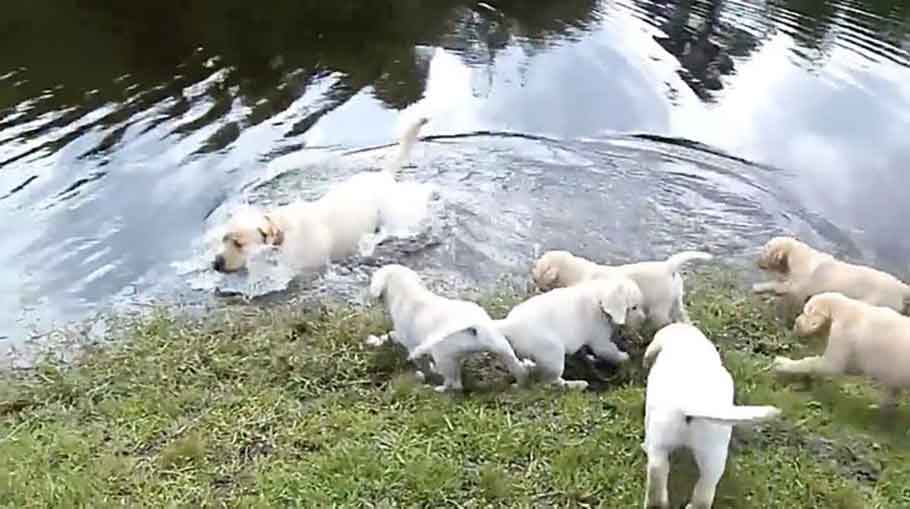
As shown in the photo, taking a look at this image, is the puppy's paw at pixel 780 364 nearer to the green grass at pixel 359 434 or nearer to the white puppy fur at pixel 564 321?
the green grass at pixel 359 434

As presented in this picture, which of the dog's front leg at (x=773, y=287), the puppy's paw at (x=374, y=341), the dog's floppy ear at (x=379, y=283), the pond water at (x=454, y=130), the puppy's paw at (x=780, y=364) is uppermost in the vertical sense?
the dog's floppy ear at (x=379, y=283)

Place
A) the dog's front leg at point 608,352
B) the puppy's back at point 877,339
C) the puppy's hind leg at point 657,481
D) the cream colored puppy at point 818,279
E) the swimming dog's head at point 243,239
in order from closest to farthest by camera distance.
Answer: the puppy's hind leg at point 657,481 < the puppy's back at point 877,339 < the dog's front leg at point 608,352 < the cream colored puppy at point 818,279 < the swimming dog's head at point 243,239

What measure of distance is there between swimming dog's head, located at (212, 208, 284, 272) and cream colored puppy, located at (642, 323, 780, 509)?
2.65 metres

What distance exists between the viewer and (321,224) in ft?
21.6

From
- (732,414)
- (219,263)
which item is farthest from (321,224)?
(732,414)

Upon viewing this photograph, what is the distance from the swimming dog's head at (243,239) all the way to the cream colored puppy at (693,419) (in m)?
2.65

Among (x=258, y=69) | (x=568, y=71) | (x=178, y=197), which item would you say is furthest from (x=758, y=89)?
(x=178, y=197)

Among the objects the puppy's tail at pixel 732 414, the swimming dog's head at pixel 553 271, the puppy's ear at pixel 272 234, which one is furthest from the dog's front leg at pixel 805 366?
the puppy's ear at pixel 272 234

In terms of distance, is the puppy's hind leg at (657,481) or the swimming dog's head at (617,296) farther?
the swimming dog's head at (617,296)

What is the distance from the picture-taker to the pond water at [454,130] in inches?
271

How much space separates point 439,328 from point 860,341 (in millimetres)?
Answer: 1748

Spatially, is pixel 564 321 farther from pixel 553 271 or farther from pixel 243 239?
pixel 243 239

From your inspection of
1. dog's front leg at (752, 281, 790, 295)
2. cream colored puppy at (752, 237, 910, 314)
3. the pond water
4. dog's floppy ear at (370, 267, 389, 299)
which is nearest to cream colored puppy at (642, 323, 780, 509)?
dog's floppy ear at (370, 267, 389, 299)

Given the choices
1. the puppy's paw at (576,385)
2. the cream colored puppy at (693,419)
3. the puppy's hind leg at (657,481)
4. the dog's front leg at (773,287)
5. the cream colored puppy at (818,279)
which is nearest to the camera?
the cream colored puppy at (693,419)
